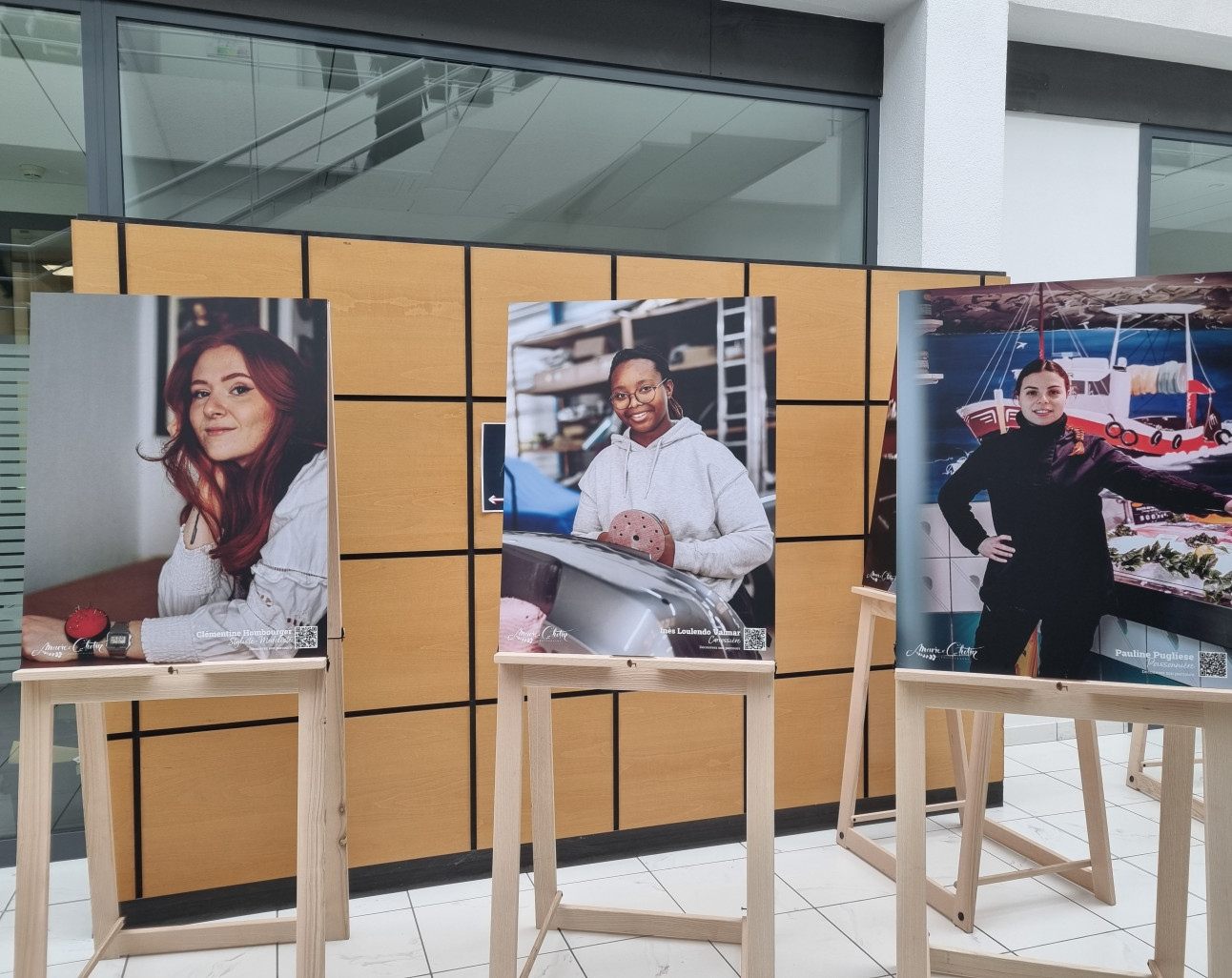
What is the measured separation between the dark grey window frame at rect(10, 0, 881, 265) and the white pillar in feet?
2.52

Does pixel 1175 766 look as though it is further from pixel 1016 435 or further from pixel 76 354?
pixel 76 354

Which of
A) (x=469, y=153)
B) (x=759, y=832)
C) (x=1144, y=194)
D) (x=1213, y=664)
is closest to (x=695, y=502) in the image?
(x=759, y=832)

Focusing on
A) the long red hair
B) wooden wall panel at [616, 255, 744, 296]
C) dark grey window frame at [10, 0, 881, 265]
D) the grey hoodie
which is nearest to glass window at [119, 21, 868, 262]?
dark grey window frame at [10, 0, 881, 265]

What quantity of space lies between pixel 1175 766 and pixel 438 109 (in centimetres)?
292

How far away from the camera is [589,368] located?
1.89 m

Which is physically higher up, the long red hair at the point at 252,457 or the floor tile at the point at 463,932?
the long red hair at the point at 252,457

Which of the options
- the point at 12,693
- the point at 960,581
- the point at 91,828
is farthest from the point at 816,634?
the point at 12,693

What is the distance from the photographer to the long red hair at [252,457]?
1760mm

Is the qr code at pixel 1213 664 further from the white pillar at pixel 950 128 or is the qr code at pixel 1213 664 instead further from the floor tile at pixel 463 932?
the white pillar at pixel 950 128

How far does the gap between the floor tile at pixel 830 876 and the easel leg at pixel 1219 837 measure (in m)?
0.90

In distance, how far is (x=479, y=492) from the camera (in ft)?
7.86

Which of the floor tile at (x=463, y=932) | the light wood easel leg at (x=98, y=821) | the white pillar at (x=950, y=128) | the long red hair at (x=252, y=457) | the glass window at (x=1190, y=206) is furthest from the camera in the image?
the glass window at (x=1190, y=206)

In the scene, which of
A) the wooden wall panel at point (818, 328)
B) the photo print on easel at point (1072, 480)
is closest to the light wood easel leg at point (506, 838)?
the photo print on easel at point (1072, 480)

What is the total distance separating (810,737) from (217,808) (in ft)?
5.82
